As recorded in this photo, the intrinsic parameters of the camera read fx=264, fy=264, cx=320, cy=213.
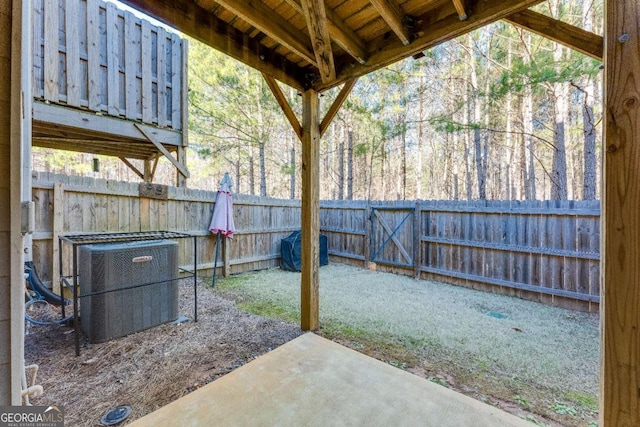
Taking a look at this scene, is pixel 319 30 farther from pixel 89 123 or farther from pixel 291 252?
pixel 291 252

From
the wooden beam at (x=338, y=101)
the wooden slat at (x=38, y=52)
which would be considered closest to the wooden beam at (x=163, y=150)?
the wooden slat at (x=38, y=52)

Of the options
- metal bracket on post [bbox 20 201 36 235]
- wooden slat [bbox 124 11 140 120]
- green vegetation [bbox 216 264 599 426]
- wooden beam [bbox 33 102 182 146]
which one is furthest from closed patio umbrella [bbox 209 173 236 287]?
metal bracket on post [bbox 20 201 36 235]

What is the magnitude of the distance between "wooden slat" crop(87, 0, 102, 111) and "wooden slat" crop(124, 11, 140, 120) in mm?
346

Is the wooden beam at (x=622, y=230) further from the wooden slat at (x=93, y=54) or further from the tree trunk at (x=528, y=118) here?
the tree trunk at (x=528, y=118)

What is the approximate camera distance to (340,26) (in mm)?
2010

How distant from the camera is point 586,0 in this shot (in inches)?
207

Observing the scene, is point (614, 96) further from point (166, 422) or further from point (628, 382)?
point (166, 422)

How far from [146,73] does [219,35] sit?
3.34m

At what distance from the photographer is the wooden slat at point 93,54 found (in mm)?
3789

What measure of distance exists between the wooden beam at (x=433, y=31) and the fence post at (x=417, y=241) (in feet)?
12.2

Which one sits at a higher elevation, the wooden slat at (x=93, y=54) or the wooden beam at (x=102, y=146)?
the wooden slat at (x=93, y=54)

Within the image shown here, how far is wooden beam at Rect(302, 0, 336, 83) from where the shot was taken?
1.67 meters

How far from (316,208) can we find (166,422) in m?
1.92

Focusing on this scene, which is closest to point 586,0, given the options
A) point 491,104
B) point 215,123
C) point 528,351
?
point 491,104
